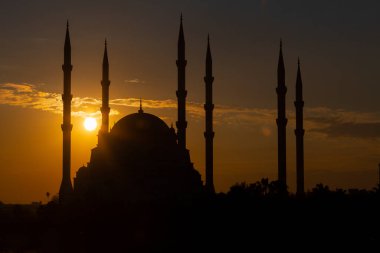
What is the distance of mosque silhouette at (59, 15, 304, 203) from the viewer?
2160 inches

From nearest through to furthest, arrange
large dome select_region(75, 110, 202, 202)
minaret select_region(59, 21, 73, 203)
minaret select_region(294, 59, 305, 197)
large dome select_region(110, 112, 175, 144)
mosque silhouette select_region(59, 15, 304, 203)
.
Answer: minaret select_region(59, 21, 73, 203), mosque silhouette select_region(59, 15, 304, 203), minaret select_region(294, 59, 305, 197), large dome select_region(75, 110, 202, 202), large dome select_region(110, 112, 175, 144)

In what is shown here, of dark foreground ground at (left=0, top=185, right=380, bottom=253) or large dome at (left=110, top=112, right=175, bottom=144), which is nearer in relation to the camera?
dark foreground ground at (left=0, top=185, right=380, bottom=253)

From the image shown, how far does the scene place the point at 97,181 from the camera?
187 ft

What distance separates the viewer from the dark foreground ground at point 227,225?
38.2 metres

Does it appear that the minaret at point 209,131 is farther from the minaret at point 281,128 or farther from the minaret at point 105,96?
the minaret at point 105,96

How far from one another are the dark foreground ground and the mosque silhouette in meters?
10.2

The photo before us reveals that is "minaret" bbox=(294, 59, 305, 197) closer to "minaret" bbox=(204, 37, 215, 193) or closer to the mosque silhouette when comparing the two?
the mosque silhouette

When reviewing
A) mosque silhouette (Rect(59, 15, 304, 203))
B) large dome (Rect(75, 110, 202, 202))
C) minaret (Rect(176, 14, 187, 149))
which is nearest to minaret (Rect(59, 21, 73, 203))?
mosque silhouette (Rect(59, 15, 304, 203))

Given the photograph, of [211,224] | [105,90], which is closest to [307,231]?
[211,224]

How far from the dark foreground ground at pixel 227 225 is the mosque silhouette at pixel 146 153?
10190 mm

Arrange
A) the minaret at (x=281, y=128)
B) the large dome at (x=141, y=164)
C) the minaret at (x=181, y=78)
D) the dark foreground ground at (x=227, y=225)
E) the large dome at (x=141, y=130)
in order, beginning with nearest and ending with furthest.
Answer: the dark foreground ground at (x=227, y=225) → the minaret at (x=281, y=128) → the minaret at (x=181, y=78) → the large dome at (x=141, y=164) → the large dome at (x=141, y=130)

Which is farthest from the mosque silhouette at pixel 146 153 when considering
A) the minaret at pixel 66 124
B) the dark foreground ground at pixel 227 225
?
the dark foreground ground at pixel 227 225

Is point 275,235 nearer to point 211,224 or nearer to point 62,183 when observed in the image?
point 211,224

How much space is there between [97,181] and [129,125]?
4798 millimetres
